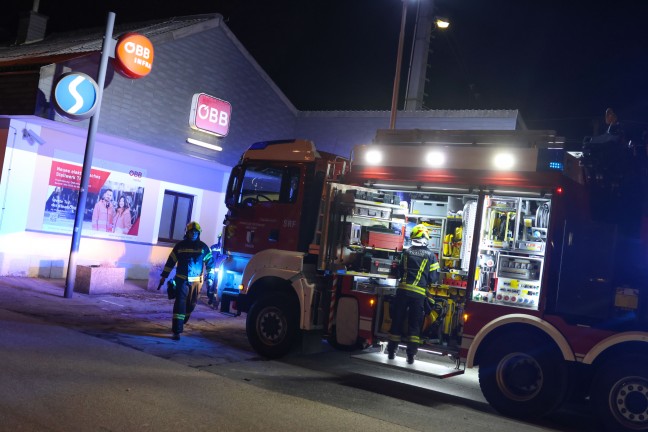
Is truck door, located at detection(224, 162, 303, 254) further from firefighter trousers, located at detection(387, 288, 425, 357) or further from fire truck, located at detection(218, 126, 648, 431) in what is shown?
firefighter trousers, located at detection(387, 288, 425, 357)

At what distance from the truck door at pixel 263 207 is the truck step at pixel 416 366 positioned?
2.11 m

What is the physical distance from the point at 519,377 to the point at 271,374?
3035 millimetres

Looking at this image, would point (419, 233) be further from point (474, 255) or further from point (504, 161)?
point (504, 161)

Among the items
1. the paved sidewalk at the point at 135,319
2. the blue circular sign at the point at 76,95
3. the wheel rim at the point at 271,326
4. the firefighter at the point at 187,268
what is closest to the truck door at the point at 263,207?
the firefighter at the point at 187,268

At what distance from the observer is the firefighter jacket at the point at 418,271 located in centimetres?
833

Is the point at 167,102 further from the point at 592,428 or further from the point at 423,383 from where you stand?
the point at 592,428

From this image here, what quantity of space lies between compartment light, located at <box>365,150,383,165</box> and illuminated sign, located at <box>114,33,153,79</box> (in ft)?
22.7

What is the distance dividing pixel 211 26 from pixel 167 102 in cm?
261

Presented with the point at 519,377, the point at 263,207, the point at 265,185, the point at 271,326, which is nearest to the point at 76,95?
the point at 265,185

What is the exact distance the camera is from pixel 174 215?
17.9 m

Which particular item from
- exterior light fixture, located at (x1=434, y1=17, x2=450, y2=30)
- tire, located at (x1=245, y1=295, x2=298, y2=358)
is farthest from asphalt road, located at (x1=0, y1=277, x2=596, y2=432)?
exterior light fixture, located at (x1=434, y1=17, x2=450, y2=30)

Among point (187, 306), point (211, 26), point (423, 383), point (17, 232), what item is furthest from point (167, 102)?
point (423, 383)

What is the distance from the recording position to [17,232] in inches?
551

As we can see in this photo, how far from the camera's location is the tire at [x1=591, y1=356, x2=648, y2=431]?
6672 mm
